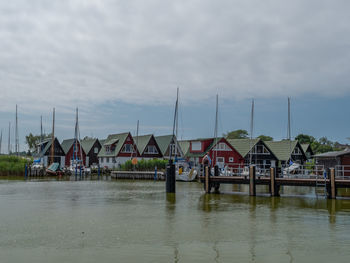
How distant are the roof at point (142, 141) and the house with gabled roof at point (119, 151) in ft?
3.59

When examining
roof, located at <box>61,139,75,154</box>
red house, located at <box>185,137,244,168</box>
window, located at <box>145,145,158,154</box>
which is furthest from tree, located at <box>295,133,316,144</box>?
roof, located at <box>61,139,75,154</box>

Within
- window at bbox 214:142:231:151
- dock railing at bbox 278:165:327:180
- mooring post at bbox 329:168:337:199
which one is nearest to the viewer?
mooring post at bbox 329:168:337:199

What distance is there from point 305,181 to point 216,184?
957 cm

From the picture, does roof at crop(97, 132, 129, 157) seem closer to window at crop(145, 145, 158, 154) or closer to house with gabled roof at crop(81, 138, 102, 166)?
house with gabled roof at crop(81, 138, 102, 166)

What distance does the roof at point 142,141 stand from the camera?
83719 mm

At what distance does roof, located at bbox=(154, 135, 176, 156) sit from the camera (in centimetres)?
8475

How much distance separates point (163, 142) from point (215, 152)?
55.7ft

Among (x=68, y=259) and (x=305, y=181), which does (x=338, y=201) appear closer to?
(x=305, y=181)

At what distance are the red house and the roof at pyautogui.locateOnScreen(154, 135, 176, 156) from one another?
9.44 m

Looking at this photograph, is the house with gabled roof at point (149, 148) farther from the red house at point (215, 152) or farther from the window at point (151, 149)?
the red house at point (215, 152)

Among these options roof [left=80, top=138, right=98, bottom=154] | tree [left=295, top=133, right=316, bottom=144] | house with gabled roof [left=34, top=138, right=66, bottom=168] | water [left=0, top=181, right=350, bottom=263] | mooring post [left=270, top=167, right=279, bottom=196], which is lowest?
water [left=0, top=181, right=350, bottom=263]

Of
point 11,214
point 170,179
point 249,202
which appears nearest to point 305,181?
point 249,202

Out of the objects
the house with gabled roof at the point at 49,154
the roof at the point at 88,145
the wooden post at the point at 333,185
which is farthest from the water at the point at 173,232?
the roof at the point at 88,145

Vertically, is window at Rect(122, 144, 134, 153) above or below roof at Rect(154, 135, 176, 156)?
below
